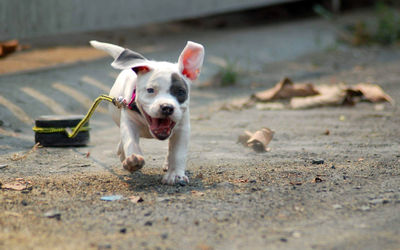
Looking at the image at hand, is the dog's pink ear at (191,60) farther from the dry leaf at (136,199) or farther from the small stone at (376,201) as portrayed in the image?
the small stone at (376,201)

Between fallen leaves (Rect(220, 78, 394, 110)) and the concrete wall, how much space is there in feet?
10.1

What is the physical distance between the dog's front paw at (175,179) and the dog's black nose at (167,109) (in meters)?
0.53

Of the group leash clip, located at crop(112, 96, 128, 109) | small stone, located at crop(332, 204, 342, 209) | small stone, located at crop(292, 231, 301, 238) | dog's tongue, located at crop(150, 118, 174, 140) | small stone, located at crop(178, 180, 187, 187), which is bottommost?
small stone, located at crop(178, 180, 187, 187)

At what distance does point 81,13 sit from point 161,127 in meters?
5.85

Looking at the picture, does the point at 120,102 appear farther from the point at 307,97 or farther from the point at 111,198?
the point at 307,97

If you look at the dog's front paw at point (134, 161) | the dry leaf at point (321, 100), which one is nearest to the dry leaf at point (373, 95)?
the dry leaf at point (321, 100)

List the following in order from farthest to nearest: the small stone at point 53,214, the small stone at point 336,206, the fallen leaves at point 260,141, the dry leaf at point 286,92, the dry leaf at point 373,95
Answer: the dry leaf at point 286,92
the dry leaf at point 373,95
the fallen leaves at point 260,141
the small stone at point 336,206
the small stone at point 53,214

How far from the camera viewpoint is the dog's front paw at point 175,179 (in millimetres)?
3634

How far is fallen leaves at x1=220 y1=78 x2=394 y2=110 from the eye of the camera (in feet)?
22.6

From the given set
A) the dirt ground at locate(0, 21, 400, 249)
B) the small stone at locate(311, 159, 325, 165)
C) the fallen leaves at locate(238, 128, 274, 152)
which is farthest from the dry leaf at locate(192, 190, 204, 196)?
the fallen leaves at locate(238, 128, 274, 152)

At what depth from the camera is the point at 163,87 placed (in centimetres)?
339

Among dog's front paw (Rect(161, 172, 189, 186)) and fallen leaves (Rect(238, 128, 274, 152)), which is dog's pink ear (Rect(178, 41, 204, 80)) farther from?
fallen leaves (Rect(238, 128, 274, 152))

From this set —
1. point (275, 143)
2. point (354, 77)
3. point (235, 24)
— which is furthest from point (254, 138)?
point (235, 24)

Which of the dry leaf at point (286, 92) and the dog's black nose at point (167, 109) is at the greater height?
the dog's black nose at point (167, 109)
